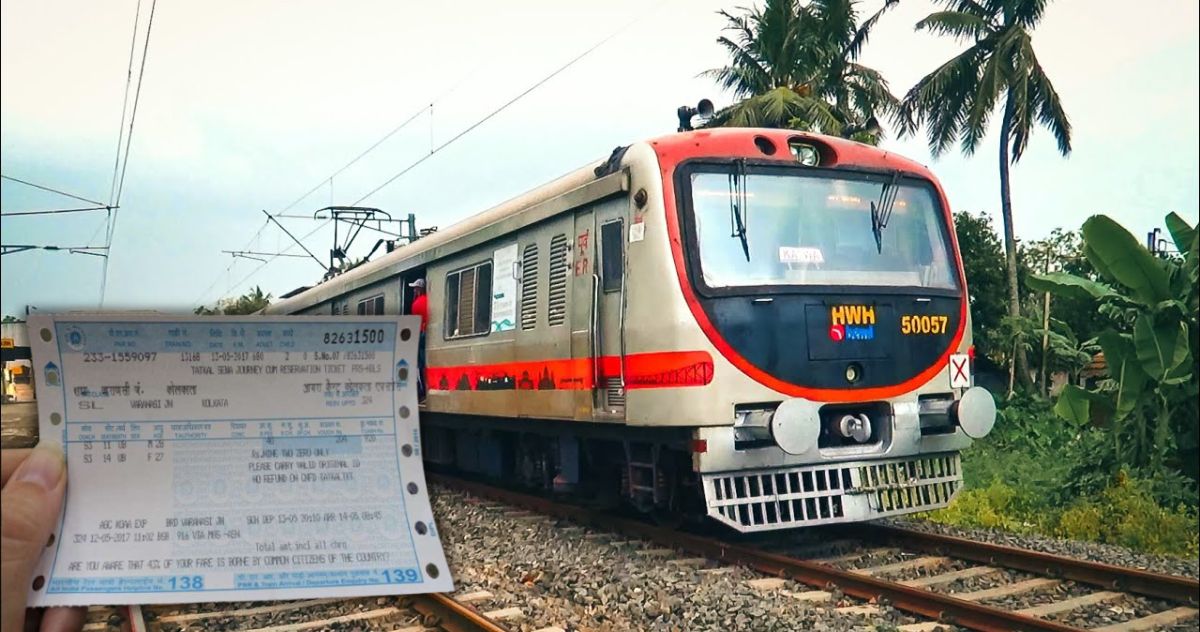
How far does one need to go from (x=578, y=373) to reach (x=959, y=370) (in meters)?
2.56

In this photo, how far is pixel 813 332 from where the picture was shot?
6.27m

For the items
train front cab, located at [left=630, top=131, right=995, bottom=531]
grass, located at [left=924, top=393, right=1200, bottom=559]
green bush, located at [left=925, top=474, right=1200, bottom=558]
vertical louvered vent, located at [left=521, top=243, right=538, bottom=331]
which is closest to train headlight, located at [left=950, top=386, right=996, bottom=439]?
train front cab, located at [left=630, top=131, right=995, bottom=531]

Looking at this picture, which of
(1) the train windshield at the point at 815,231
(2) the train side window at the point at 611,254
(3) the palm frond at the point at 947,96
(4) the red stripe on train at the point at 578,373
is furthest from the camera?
(2) the train side window at the point at 611,254

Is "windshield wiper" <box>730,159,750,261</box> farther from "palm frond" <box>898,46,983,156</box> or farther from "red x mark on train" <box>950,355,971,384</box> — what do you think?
"red x mark on train" <box>950,355,971,384</box>

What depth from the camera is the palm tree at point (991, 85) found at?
20.0 ft

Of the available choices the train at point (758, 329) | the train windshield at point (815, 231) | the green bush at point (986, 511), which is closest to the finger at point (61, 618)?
the train at point (758, 329)

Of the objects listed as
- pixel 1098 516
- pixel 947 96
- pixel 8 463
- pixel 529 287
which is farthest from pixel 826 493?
pixel 8 463

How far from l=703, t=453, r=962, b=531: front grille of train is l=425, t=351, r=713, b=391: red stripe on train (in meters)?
0.62

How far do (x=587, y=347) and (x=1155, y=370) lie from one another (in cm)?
385

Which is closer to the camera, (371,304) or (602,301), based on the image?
(602,301)

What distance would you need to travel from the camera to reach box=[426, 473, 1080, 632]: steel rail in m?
4.77

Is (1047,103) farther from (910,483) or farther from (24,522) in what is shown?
(24,522)

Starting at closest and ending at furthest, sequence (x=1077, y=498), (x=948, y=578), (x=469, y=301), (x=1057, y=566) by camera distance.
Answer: (x=1057, y=566), (x=948, y=578), (x=1077, y=498), (x=469, y=301)

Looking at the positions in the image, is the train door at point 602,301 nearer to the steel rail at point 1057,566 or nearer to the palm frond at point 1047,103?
the steel rail at point 1057,566
